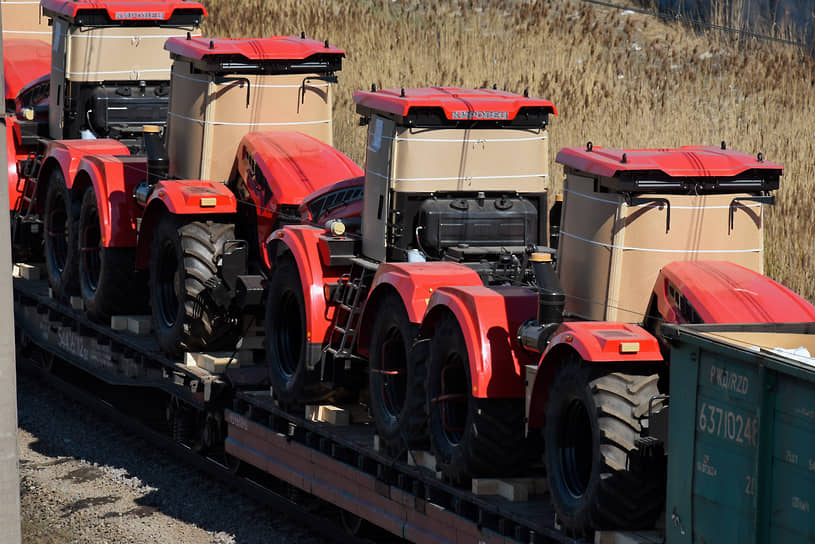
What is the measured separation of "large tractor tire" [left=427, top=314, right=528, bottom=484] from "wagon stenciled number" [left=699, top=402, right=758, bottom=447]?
2026mm

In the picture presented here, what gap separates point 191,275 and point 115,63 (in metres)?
4.51

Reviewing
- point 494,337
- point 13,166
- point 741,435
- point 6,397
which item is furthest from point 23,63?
point 741,435

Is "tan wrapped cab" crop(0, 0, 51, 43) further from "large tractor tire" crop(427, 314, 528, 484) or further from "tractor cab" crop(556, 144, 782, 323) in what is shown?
"tractor cab" crop(556, 144, 782, 323)

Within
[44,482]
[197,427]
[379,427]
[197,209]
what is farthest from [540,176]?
[44,482]

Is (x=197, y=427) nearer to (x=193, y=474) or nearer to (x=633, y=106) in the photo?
(x=193, y=474)

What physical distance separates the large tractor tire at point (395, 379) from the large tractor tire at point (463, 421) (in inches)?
9.0

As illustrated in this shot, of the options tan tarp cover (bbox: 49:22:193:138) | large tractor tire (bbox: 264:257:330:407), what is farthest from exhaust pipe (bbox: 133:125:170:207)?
large tractor tire (bbox: 264:257:330:407)

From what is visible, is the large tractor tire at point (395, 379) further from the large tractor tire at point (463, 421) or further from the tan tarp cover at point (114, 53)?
the tan tarp cover at point (114, 53)

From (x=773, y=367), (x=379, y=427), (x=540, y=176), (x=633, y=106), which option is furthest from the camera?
(x=633, y=106)

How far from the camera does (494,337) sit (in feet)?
32.3

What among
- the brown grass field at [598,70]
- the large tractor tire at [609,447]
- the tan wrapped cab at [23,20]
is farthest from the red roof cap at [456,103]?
the tan wrapped cab at [23,20]

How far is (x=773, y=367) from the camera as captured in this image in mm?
7441

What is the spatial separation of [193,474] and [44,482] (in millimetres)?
1347

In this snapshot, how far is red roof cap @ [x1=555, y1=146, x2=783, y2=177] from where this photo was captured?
9.25 metres
